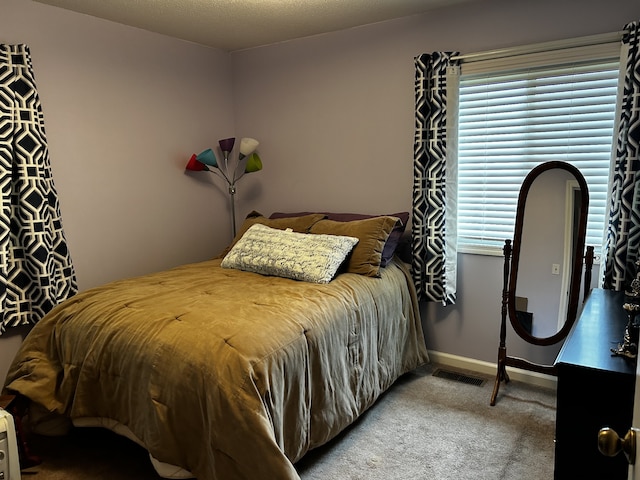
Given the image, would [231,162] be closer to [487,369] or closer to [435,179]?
[435,179]

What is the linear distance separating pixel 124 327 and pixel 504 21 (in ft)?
8.87

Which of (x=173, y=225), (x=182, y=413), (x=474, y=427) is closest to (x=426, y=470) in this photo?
(x=474, y=427)

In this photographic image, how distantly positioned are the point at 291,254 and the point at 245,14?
159 cm

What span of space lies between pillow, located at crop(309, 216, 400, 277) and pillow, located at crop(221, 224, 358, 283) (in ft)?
0.20

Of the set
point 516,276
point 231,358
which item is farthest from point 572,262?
point 231,358

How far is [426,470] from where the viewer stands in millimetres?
2113

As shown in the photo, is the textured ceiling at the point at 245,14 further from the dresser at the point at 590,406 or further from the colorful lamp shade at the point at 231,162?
the dresser at the point at 590,406

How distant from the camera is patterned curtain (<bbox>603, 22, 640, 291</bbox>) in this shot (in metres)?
2.30

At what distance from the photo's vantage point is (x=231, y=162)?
403 centimetres

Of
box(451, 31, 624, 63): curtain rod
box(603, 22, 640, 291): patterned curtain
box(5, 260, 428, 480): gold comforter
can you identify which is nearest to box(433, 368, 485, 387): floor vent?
box(5, 260, 428, 480): gold comforter

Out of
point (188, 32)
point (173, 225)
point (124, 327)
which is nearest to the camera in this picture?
point (124, 327)

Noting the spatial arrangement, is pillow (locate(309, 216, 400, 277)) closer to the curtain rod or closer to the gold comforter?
the gold comforter

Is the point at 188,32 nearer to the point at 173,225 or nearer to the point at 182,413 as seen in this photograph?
the point at 173,225

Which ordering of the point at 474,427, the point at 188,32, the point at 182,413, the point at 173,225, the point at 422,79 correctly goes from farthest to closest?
the point at 173,225 < the point at 188,32 < the point at 422,79 < the point at 474,427 < the point at 182,413
